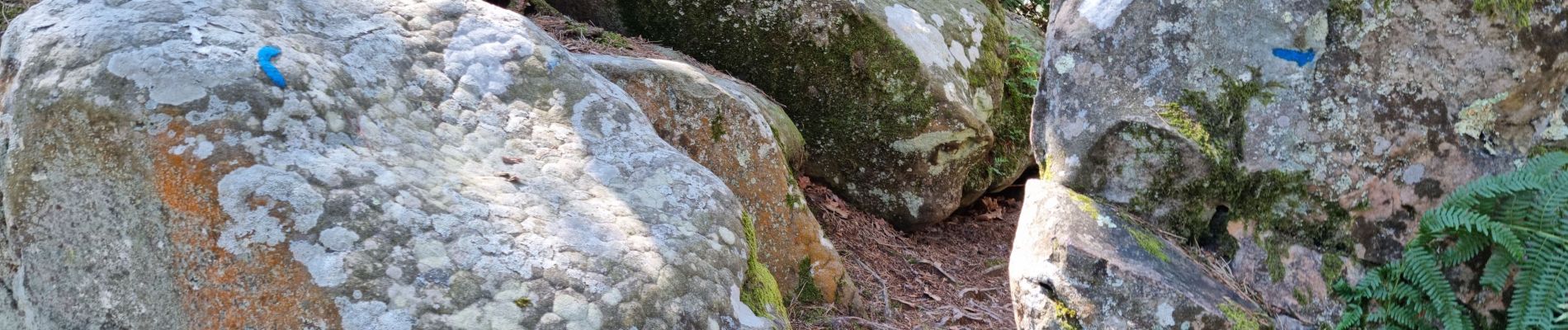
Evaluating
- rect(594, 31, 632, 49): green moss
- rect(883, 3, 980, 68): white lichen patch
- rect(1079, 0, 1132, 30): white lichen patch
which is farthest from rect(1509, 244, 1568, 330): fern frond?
rect(594, 31, 632, 49): green moss

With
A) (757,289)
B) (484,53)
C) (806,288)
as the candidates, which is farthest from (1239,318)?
(484,53)

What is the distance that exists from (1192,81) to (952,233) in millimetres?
2796

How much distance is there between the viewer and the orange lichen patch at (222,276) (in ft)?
7.75

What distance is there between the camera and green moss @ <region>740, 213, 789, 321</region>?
3205 millimetres

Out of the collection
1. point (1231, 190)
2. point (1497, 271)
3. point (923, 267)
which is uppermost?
point (1497, 271)

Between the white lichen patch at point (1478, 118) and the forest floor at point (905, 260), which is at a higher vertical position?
the white lichen patch at point (1478, 118)

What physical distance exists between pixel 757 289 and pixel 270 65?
172cm

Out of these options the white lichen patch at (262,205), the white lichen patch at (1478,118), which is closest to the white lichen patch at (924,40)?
the white lichen patch at (1478,118)

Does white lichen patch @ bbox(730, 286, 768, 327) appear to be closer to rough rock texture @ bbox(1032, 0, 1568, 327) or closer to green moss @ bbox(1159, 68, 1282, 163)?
rough rock texture @ bbox(1032, 0, 1568, 327)

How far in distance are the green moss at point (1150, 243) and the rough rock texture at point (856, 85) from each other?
2398mm

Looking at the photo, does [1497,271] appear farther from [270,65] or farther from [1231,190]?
[270,65]

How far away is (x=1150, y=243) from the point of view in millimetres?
3273

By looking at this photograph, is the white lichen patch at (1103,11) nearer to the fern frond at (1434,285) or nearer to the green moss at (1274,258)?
the green moss at (1274,258)

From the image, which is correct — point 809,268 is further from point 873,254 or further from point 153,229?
point 153,229
